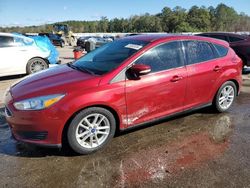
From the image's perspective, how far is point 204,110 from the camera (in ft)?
17.8

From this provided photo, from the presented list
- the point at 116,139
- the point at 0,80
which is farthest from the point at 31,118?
the point at 0,80

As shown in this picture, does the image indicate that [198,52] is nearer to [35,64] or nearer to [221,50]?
[221,50]

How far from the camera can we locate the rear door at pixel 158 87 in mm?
3867

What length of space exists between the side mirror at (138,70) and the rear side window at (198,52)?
102cm

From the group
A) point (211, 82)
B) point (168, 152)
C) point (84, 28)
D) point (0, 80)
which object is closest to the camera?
point (168, 152)

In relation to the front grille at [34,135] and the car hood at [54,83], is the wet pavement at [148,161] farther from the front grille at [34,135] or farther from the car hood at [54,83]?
the car hood at [54,83]

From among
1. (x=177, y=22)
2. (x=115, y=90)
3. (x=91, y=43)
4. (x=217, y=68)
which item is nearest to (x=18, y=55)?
(x=91, y=43)

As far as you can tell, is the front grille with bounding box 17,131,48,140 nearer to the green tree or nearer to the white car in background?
the white car in background

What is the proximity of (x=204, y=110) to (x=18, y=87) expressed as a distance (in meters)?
3.49

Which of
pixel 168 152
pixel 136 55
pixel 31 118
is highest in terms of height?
pixel 136 55

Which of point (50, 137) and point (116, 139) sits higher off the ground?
point (50, 137)

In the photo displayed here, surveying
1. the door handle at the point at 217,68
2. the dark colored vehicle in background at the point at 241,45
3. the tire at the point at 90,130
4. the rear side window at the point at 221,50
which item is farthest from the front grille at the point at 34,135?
the dark colored vehicle in background at the point at 241,45

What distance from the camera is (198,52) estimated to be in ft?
15.4

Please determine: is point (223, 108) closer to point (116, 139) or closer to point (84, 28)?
point (116, 139)
